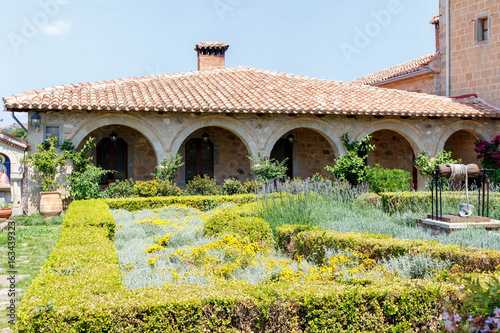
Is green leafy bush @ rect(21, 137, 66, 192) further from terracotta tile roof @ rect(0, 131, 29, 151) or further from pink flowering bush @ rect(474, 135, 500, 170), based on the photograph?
pink flowering bush @ rect(474, 135, 500, 170)

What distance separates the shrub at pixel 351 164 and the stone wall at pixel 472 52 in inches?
197

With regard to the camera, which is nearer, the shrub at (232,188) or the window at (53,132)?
the window at (53,132)

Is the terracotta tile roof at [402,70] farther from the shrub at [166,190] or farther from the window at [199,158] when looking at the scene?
the shrub at [166,190]

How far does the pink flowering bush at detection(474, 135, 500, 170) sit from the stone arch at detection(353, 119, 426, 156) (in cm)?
186

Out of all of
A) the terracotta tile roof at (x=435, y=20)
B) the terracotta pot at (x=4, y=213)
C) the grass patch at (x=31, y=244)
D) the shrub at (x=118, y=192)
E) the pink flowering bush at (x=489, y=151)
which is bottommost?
the grass patch at (x=31, y=244)

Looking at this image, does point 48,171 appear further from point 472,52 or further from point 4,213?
point 472,52

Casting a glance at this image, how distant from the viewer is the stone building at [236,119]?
11.8 m

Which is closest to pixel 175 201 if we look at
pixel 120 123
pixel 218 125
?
pixel 120 123

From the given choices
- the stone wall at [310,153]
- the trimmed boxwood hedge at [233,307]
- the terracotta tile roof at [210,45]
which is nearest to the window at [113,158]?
the stone wall at [310,153]

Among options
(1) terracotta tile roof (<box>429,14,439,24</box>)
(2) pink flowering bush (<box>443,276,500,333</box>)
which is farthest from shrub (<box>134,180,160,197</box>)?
(1) terracotta tile roof (<box>429,14,439,24</box>)

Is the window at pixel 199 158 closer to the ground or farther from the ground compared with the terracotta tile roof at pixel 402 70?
closer to the ground

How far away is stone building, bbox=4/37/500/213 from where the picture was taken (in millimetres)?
11805

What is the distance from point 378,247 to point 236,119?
834 centimetres

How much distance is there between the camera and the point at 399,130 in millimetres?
14141
